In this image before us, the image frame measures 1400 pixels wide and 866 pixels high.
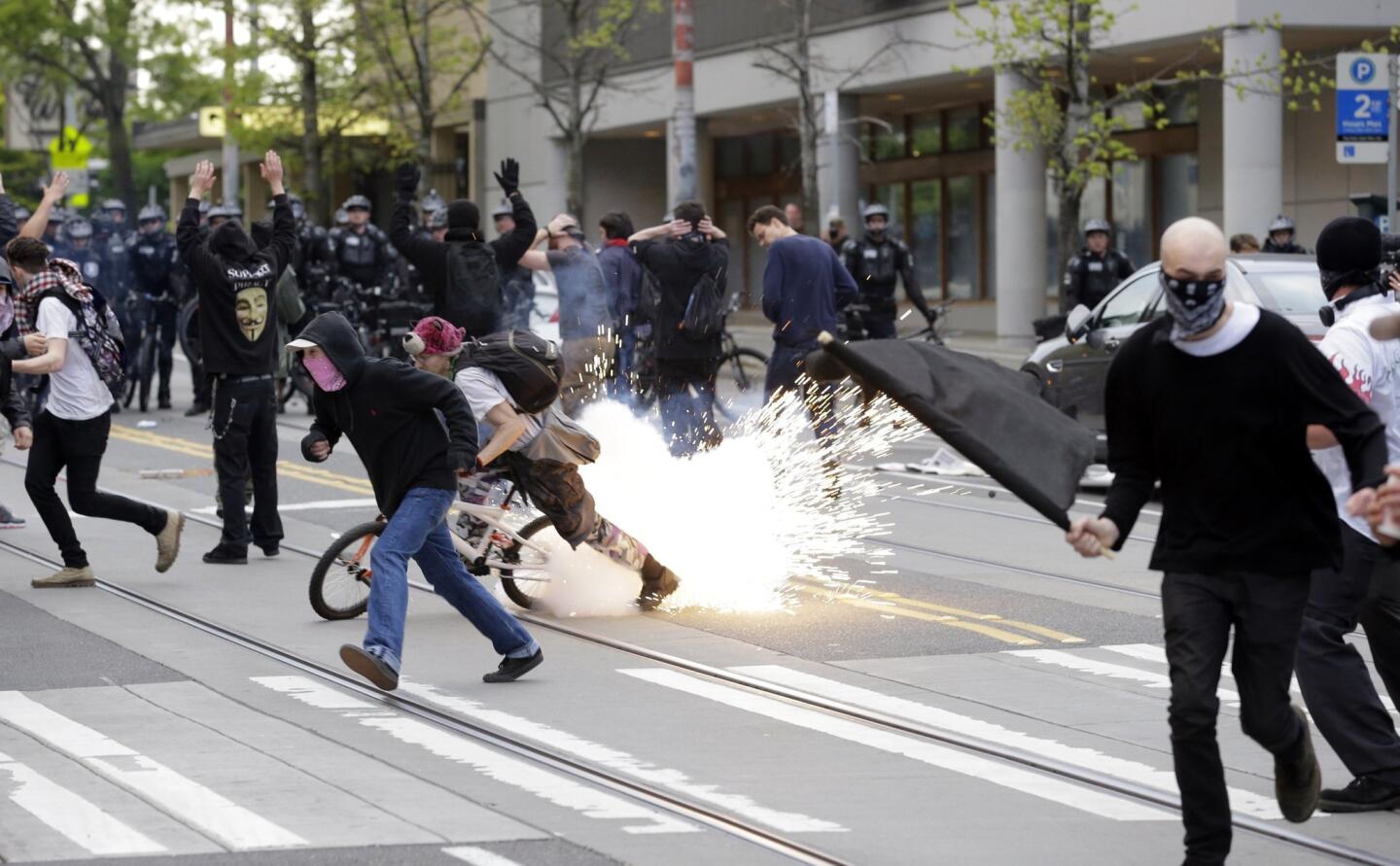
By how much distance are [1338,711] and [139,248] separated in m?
18.7

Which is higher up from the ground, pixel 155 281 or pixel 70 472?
pixel 155 281

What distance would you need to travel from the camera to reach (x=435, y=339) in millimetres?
9914

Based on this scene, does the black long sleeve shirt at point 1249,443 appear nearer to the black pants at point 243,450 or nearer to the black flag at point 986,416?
the black flag at point 986,416

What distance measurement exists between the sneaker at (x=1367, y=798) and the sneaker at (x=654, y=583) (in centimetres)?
448

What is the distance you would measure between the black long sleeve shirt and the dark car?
28.3 feet

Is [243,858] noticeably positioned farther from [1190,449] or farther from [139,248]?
[139,248]

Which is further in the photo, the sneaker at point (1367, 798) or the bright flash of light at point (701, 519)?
the bright flash of light at point (701, 519)

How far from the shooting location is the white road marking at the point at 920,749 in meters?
6.99

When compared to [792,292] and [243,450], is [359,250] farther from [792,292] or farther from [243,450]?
[243,450]

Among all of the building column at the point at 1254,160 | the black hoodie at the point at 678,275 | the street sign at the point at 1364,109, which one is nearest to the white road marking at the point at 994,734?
the black hoodie at the point at 678,275

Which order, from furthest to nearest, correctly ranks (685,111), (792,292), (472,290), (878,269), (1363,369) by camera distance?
(685,111) → (878,269) → (792,292) → (472,290) → (1363,369)

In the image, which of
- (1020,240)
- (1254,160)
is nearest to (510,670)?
(1254,160)

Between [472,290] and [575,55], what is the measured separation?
25.1m

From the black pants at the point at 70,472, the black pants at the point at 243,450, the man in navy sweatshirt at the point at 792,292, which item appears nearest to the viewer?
the black pants at the point at 70,472
